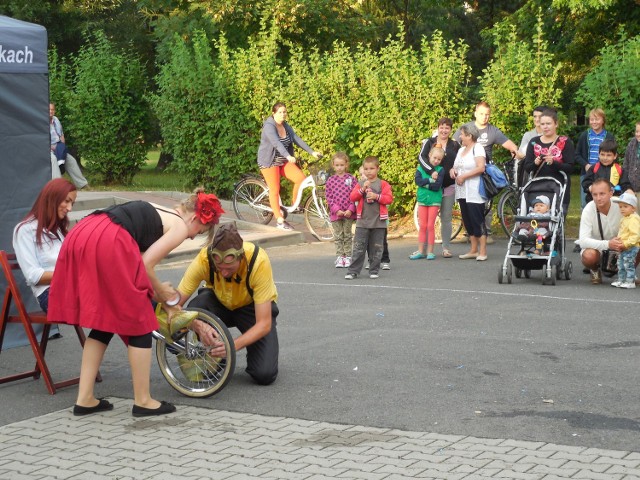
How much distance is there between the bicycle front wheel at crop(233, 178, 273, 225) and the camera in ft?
61.1

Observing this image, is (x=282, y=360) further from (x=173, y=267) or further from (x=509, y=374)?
(x=173, y=267)

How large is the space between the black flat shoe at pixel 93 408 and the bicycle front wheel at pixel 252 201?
36.0ft

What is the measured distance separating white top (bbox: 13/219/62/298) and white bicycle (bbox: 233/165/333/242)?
27.8 ft

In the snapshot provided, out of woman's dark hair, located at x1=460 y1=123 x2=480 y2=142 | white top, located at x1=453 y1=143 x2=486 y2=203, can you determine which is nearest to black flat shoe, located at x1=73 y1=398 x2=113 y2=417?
white top, located at x1=453 y1=143 x2=486 y2=203

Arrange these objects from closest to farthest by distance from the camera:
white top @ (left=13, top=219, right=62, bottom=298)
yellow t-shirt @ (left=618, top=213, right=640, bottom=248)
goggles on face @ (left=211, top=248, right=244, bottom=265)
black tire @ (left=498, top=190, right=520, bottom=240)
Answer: goggles on face @ (left=211, top=248, right=244, bottom=265) → white top @ (left=13, top=219, right=62, bottom=298) → yellow t-shirt @ (left=618, top=213, right=640, bottom=248) → black tire @ (left=498, top=190, right=520, bottom=240)

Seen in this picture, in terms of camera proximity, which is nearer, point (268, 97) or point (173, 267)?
point (173, 267)

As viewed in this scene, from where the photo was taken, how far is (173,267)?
583 inches

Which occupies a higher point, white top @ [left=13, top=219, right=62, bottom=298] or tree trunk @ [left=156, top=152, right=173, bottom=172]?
tree trunk @ [left=156, top=152, right=173, bottom=172]

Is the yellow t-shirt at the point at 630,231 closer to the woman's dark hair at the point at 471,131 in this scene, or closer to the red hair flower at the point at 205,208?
the woman's dark hair at the point at 471,131

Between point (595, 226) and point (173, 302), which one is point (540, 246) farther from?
point (173, 302)

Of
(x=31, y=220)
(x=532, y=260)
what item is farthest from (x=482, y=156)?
(x=31, y=220)

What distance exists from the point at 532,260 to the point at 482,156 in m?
2.52

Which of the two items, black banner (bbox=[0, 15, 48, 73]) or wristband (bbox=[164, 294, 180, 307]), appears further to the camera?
black banner (bbox=[0, 15, 48, 73])

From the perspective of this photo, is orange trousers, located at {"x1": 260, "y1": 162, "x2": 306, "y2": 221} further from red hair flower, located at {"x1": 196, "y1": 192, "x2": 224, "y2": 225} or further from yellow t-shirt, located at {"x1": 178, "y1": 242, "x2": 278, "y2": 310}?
red hair flower, located at {"x1": 196, "y1": 192, "x2": 224, "y2": 225}
